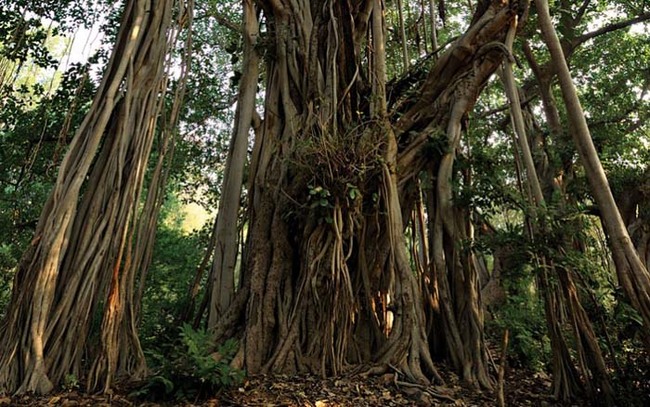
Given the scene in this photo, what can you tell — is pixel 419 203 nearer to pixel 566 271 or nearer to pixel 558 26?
pixel 566 271

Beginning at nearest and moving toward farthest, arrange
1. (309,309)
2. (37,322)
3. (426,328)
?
1. (37,322)
2. (309,309)
3. (426,328)

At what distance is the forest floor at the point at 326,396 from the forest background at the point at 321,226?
9 cm

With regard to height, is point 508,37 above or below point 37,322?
above

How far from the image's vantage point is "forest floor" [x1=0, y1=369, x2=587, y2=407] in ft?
6.93

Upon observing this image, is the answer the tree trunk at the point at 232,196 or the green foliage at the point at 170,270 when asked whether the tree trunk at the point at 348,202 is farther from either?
the green foliage at the point at 170,270

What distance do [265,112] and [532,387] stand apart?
9.85ft

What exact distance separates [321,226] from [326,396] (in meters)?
1.10

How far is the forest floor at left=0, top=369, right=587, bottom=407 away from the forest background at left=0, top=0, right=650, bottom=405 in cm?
9

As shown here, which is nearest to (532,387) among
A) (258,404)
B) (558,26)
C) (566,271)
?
(566,271)

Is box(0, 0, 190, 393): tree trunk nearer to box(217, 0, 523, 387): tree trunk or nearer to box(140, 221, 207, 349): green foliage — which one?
box(217, 0, 523, 387): tree trunk

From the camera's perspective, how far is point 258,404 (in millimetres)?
2182

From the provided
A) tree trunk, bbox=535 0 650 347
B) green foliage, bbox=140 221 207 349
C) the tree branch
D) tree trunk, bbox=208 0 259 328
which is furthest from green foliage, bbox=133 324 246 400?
the tree branch

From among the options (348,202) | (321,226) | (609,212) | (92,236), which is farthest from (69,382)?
(609,212)

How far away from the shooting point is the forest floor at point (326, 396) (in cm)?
211
